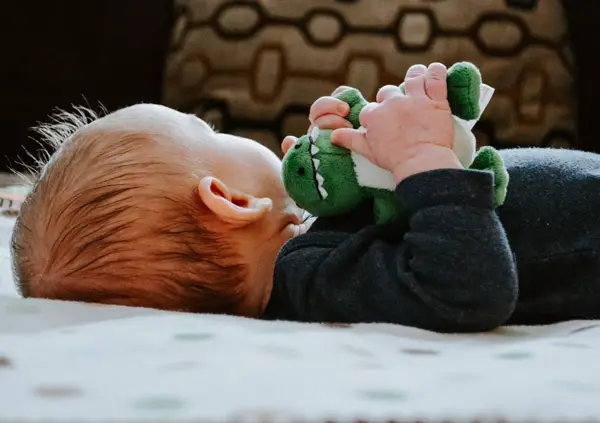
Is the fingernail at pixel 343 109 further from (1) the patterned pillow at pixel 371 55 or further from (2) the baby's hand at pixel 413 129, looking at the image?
(1) the patterned pillow at pixel 371 55

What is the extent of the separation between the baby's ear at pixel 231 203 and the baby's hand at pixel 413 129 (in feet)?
0.42

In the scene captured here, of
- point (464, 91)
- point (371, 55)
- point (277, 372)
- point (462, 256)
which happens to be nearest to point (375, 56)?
point (371, 55)

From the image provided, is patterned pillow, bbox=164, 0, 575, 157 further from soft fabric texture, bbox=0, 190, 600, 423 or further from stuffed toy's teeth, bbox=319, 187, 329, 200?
soft fabric texture, bbox=0, 190, 600, 423

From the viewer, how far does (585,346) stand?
66cm

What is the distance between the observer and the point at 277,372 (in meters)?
0.55

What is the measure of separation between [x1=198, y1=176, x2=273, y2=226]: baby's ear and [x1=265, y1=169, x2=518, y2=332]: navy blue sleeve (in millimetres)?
66

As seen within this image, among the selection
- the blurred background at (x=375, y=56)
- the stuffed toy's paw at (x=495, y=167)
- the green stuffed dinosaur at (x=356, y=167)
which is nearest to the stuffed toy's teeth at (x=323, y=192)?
the green stuffed dinosaur at (x=356, y=167)

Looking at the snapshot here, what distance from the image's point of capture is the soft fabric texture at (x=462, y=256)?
73 cm

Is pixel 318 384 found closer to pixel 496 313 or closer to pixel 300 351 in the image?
pixel 300 351

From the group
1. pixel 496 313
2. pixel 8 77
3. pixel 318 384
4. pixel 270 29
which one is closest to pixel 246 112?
pixel 270 29

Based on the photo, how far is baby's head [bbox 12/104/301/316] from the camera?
2.74 ft

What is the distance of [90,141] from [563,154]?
51 cm

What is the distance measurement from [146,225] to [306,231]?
0.19m

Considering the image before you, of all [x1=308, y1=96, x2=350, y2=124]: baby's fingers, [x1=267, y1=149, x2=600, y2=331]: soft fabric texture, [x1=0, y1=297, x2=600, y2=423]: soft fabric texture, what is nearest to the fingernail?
[x1=308, y1=96, x2=350, y2=124]: baby's fingers
